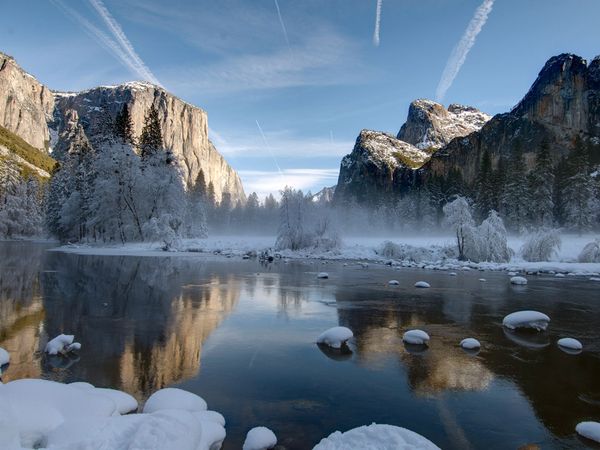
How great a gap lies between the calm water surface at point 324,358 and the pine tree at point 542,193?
5439cm

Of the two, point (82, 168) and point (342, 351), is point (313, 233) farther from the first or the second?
point (342, 351)

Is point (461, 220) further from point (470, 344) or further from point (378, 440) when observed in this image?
point (378, 440)

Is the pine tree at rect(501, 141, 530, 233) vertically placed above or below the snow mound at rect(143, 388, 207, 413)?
above

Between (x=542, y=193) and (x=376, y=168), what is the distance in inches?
4337

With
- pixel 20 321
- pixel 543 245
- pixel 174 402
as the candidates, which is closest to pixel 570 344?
pixel 174 402

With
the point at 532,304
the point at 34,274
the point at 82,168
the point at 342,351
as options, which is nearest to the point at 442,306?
the point at 532,304

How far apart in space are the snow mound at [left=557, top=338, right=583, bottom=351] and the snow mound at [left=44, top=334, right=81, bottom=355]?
12.6 m

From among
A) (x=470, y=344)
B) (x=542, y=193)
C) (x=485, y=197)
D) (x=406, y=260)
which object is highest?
(x=485, y=197)

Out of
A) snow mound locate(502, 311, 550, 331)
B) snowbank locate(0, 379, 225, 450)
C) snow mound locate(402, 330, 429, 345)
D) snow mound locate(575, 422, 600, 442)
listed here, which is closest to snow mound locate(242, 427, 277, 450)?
snowbank locate(0, 379, 225, 450)

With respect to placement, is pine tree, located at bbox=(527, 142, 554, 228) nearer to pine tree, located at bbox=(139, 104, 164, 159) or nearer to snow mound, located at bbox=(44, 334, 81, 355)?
pine tree, located at bbox=(139, 104, 164, 159)

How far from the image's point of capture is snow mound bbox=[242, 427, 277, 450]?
5.40 metres

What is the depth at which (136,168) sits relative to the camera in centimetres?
4944

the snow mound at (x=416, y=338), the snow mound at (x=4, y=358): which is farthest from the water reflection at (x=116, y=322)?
the snow mound at (x=416, y=338)

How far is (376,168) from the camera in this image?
577 feet
